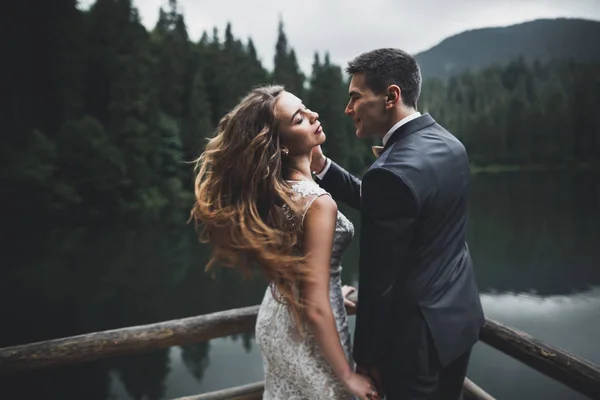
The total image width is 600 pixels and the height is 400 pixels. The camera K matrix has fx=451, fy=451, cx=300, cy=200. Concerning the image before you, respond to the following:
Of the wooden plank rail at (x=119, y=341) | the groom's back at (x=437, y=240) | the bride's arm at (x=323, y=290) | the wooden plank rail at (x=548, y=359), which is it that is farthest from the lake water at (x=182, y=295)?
the bride's arm at (x=323, y=290)

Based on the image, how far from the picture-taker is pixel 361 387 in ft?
5.32

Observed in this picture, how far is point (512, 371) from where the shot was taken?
9547 millimetres

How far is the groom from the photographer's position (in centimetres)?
150

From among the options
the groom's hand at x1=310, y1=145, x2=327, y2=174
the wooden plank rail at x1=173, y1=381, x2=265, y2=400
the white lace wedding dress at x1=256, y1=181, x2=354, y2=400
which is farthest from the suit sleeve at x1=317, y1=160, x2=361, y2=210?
the wooden plank rail at x1=173, y1=381, x2=265, y2=400

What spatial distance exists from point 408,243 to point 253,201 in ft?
1.96

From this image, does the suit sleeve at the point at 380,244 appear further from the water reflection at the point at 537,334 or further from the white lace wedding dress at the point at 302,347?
the water reflection at the point at 537,334

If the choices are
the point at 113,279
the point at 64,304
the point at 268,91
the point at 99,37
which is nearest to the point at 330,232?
the point at 268,91

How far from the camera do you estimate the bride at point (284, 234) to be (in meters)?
1.62

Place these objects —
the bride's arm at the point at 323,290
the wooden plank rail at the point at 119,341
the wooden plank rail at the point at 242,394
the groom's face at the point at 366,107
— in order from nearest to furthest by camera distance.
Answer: the bride's arm at the point at 323,290 → the groom's face at the point at 366,107 → the wooden plank rail at the point at 119,341 → the wooden plank rail at the point at 242,394

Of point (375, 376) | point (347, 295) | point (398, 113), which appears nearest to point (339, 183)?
point (347, 295)

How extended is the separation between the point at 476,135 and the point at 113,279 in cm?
4854

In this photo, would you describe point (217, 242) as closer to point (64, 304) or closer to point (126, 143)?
point (64, 304)

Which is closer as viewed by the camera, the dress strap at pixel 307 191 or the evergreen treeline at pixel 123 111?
the dress strap at pixel 307 191

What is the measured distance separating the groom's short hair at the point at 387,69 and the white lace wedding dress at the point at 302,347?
1.49 ft
